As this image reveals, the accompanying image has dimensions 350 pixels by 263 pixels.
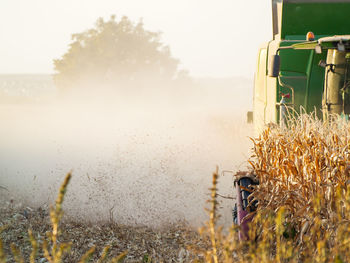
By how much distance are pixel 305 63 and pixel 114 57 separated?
32.6m

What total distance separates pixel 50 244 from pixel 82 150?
9869mm

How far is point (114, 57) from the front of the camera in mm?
40000

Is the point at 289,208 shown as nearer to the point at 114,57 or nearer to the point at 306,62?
the point at 306,62

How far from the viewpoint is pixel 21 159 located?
15.8 metres

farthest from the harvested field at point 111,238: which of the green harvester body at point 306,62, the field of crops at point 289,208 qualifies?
the green harvester body at point 306,62

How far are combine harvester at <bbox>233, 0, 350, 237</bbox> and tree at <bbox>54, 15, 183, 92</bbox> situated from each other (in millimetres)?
30336

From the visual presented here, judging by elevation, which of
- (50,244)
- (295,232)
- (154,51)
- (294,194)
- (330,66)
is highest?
(154,51)

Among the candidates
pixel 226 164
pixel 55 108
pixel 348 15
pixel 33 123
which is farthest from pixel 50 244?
pixel 55 108

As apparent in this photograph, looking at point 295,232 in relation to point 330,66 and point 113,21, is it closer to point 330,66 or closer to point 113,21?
point 330,66

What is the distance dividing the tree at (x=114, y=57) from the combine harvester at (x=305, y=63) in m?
30.3

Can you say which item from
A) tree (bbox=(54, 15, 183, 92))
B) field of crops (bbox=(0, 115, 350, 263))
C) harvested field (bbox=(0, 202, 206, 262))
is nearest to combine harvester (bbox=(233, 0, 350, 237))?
field of crops (bbox=(0, 115, 350, 263))

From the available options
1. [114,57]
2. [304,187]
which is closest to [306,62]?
[304,187]

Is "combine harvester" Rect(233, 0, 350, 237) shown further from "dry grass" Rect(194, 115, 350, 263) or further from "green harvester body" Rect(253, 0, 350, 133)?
"dry grass" Rect(194, 115, 350, 263)

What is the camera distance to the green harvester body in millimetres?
7293
